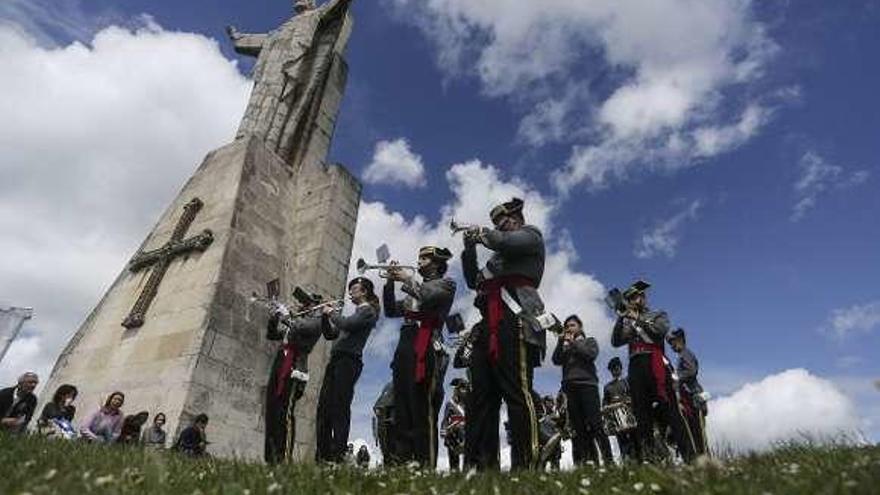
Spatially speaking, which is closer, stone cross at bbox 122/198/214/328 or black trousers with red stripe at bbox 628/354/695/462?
black trousers with red stripe at bbox 628/354/695/462

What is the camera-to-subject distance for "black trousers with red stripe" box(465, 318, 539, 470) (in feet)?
17.2

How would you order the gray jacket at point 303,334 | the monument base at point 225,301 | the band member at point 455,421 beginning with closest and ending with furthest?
the gray jacket at point 303,334 → the monument base at point 225,301 → the band member at point 455,421

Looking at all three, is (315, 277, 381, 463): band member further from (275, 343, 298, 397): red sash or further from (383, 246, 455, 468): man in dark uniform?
(383, 246, 455, 468): man in dark uniform

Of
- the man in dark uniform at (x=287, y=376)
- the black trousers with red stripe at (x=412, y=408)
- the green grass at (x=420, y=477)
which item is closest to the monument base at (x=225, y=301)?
the man in dark uniform at (x=287, y=376)

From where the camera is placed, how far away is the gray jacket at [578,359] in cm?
903

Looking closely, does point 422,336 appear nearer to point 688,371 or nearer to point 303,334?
point 303,334

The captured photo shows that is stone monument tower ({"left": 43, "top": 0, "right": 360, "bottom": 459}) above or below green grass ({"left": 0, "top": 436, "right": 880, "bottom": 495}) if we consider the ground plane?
above

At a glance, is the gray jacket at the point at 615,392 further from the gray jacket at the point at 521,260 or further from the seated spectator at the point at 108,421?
the seated spectator at the point at 108,421

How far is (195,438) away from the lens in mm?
8984

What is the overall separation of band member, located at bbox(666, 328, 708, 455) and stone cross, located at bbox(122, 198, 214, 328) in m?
8.00

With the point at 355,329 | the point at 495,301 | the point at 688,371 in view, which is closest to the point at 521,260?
the point at 495,301

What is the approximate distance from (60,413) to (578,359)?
23.9ft

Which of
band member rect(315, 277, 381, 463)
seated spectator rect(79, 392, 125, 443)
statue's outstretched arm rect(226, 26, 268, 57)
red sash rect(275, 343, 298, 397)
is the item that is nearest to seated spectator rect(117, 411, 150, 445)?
seated spectator rect(79, 392, 125, 443)

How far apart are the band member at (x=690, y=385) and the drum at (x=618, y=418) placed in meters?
1.07
